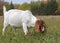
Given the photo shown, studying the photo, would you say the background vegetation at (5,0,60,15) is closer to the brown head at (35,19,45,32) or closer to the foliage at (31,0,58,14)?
the foliage at (31,0,58,14)

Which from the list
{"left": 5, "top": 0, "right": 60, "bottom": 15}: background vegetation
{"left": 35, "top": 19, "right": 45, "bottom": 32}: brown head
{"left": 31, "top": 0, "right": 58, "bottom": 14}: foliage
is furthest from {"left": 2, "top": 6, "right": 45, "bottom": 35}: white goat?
{"left": 31, "top": 0, "right": 58, "bottom": 14}: foliage

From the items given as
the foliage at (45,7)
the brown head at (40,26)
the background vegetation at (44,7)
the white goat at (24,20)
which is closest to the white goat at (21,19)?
the white goat at (24,20)

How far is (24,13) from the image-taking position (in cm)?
908

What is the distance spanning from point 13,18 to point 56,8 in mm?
33801

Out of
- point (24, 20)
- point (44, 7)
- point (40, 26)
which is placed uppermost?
point (44, 7)

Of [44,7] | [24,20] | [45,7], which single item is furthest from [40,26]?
[45,7]

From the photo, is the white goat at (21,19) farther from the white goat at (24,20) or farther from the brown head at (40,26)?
the brown head at (40,26)

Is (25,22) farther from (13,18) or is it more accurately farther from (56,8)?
(56,8)

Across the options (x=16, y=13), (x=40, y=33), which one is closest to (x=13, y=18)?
(x=16, y=13)

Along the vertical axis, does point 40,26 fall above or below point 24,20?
below

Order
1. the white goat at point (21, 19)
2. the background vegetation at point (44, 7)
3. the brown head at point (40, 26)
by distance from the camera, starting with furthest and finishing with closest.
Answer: the background vegetation at point (44, 7) < the white goat at point (21, 19) < the brown head at point (40, 26)

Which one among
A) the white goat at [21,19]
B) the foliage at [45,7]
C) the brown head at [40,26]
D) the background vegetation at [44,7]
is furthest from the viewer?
the foliage at [45,7]

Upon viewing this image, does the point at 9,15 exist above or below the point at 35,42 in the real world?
above

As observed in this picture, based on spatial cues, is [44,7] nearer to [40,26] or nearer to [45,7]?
[45,7]
